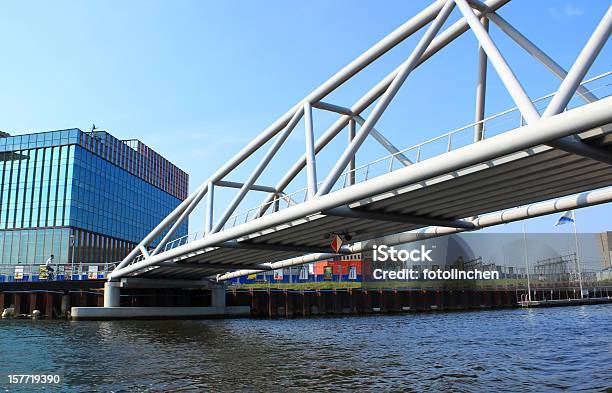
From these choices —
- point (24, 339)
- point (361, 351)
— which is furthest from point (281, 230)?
point (24, 339)

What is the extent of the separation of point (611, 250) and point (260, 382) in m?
140

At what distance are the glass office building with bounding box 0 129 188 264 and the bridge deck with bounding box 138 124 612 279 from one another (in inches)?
2505

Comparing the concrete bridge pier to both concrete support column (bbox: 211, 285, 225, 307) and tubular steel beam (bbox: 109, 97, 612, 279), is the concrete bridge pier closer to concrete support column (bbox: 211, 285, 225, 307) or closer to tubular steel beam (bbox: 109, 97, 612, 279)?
concrete support column (bbox: 211, 285, 225, 307)

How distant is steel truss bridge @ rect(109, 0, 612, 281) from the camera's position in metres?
17.1

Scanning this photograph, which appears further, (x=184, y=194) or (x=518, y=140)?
(x=184, y=194)

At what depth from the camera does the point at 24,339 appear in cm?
3056

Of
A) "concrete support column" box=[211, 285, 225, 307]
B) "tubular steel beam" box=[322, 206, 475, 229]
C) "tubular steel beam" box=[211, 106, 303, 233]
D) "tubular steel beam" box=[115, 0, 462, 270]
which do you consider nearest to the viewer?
"tubular steel beam" box=[115, 0, 462, 270]

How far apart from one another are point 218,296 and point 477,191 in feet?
148

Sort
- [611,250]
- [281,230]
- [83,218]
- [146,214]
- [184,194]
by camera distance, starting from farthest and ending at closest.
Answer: [184,194] → [611,250] → [146,214] → [83,218] → [281,230]

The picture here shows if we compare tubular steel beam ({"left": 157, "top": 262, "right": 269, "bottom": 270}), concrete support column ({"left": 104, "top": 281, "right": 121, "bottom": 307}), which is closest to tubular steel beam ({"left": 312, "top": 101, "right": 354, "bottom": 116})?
→ tubular steel beam ({"left": 157, "top": 262, "right": 269, "bottom": 270})

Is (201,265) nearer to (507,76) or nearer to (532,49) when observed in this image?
(532,49)

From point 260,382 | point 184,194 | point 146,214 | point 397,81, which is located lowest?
point 260,382

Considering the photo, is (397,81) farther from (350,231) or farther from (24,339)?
(24,339)

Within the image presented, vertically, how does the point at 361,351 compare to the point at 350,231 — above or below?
below
